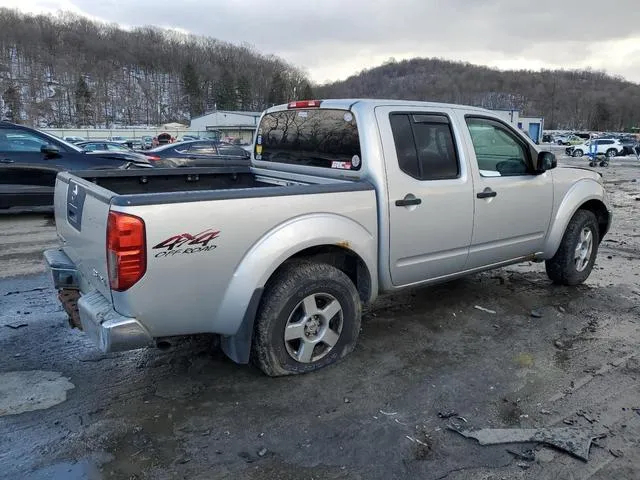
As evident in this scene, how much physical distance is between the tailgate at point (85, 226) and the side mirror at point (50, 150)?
6.02m

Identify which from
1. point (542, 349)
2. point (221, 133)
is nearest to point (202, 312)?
point (542, 349)

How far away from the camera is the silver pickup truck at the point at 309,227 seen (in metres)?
2.90

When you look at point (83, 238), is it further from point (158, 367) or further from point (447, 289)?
point (447, 289)

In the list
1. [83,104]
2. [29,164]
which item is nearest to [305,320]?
[29,164]

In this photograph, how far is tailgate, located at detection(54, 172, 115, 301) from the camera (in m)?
2.97

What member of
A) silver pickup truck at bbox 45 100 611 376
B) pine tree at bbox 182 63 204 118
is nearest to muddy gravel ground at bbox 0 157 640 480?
silver pickup truck at bbox 45 100 611 376

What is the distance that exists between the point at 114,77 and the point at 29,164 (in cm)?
14489

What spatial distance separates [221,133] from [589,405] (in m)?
81.0

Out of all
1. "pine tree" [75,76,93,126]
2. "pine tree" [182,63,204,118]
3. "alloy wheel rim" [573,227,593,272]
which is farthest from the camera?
"pine tree" [182,63,204,118]

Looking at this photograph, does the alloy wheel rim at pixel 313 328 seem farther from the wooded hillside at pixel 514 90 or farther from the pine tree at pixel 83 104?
the pine tree at pixel 83 104

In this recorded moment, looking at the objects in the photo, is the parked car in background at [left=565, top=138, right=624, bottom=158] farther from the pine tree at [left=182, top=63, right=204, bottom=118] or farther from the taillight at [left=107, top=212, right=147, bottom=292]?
the pine tree at [left=182, top=63, right=204, bottom=118]

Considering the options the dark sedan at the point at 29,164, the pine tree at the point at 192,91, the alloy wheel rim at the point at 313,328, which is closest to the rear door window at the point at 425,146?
the alloy wheel rim at the point at 313,328

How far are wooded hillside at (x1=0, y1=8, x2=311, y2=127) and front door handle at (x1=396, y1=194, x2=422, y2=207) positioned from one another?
128 meters

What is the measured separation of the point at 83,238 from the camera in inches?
130
